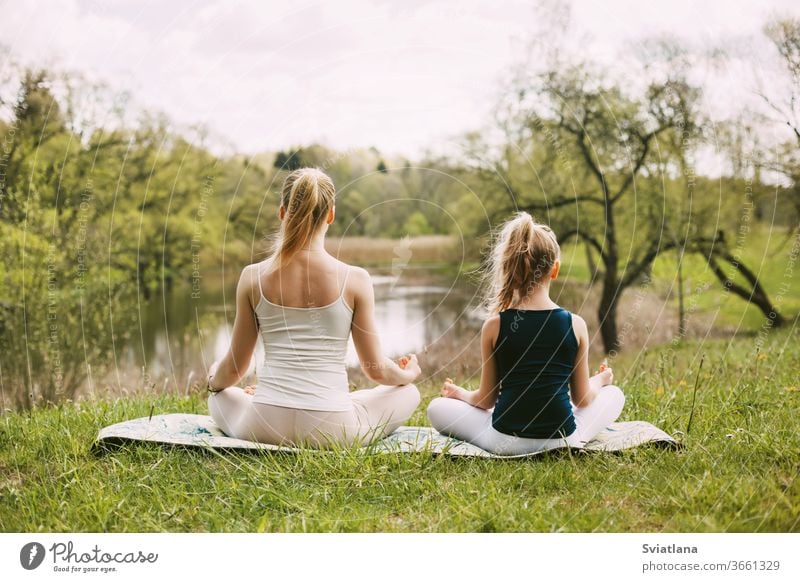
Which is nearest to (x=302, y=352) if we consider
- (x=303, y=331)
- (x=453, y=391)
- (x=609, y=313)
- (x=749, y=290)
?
(x=303, y=331)

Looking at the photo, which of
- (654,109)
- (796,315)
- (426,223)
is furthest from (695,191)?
(426,223)

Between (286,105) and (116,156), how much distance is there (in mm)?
7018

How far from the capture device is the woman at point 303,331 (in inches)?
130

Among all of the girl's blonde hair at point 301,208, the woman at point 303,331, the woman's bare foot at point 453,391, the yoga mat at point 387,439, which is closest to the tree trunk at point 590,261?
the yoga mat at point 387,439

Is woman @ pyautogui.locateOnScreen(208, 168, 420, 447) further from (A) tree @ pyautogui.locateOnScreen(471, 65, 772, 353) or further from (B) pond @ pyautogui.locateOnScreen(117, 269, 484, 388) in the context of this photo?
(A) tree @ pyautogui.locateOnScreen(471, 65, 772, 353)

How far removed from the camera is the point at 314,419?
3352 millimetres

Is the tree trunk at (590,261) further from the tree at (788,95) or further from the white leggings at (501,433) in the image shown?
the white leggings at (501,433)

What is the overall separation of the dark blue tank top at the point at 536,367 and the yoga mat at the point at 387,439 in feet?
0.54

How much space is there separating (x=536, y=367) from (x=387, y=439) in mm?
821

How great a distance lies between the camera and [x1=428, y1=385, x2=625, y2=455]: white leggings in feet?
10.9

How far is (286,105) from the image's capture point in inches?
197

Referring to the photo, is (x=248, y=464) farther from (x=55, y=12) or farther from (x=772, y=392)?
(x=55, y=12)

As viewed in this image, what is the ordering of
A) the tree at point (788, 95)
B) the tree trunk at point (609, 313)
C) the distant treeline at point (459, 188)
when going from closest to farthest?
the tree at point (788, 95)
the distant treeline at point (459, 188)
the tree trunk at point (609, 313)

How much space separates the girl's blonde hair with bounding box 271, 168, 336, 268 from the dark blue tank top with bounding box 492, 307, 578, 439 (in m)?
0.96
